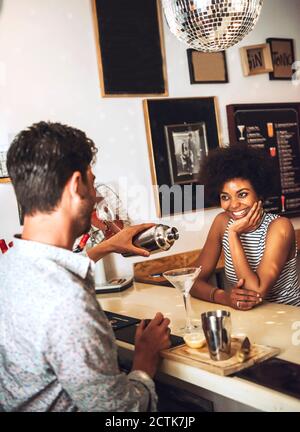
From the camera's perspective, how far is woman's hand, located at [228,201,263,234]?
7.69 ft

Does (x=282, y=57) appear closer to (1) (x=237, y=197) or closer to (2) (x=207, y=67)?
(2) (x=207, y=67)

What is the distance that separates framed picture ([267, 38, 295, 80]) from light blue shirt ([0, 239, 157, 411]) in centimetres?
286

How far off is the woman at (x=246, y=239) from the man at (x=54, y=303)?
0.95 m

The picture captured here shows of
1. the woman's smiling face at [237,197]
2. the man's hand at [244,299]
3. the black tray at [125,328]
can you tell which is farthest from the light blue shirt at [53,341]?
the woman's smiling face at [237,197]

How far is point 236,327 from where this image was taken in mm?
1750

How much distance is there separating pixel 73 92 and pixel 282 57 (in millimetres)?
1667

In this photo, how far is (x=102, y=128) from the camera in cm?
288

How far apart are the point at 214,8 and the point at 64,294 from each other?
123cm

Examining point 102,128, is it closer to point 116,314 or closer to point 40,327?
point 116,314

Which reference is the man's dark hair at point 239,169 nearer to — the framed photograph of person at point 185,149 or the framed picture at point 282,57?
the framed photograph of person at point 185,149

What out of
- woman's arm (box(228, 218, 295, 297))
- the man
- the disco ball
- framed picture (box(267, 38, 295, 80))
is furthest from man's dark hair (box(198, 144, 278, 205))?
the man

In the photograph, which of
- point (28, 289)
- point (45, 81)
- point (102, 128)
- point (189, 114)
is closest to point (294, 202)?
point (189, 114)

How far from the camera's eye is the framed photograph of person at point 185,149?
312 centimetres

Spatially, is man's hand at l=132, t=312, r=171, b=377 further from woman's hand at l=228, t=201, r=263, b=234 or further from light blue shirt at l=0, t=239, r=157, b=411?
woman's hand at l=228, t=201, r=263, b=234
